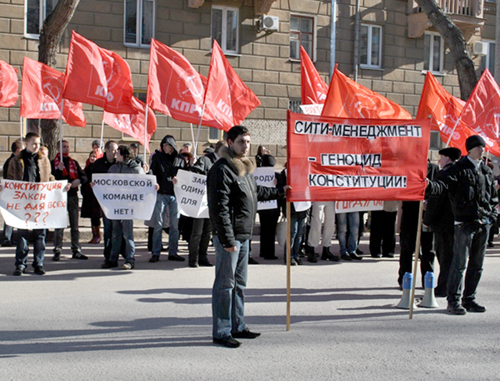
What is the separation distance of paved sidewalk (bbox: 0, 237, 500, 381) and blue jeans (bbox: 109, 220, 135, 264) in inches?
13.4

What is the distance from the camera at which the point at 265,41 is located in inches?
833

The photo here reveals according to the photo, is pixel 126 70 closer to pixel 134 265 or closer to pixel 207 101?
pixel 207 101

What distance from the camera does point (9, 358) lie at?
17.8ft

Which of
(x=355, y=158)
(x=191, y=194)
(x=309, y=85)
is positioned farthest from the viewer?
(x=309, y=85)

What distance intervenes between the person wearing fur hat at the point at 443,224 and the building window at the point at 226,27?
13509 millimetres

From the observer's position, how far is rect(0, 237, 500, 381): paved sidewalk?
5.23 m

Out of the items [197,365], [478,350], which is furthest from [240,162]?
[478,350]

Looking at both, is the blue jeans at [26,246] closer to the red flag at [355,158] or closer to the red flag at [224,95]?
the red flag at [224,95]

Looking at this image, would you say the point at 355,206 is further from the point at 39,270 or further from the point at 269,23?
the point at 269,23

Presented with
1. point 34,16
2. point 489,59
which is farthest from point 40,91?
point 489,59

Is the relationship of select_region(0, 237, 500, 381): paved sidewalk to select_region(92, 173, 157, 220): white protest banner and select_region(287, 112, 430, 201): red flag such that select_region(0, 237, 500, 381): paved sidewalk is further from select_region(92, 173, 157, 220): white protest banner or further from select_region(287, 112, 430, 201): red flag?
select_region(287, 112, 430, 201): red flag

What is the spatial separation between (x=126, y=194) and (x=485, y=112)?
20.7 ft

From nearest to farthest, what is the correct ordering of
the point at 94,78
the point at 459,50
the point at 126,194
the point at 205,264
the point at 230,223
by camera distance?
the point at 230,223 → the point at 126,194 → the point at 205,264 → the point at 94,78 → the point at 459,50

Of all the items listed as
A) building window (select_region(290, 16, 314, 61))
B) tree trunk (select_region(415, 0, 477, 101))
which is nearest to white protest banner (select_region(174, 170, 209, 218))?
tree trunk (select_region(415, 0, 477, 101))
